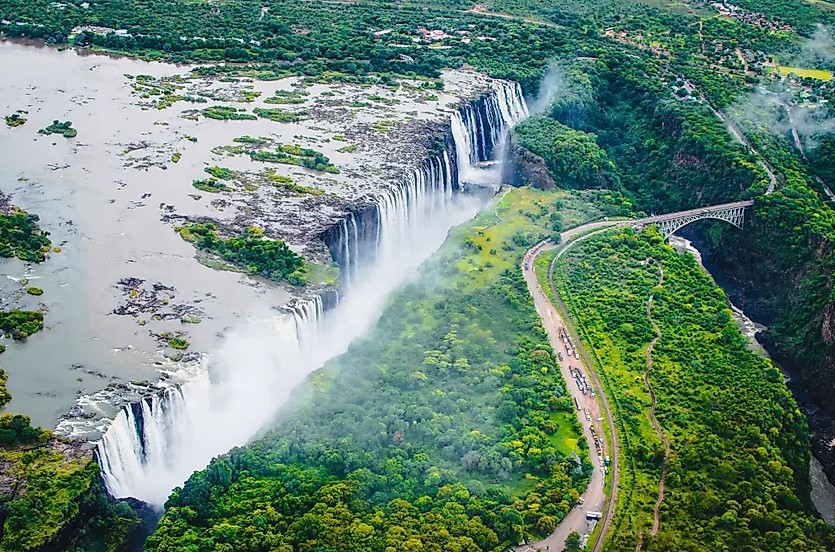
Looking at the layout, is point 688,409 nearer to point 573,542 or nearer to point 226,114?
point 573,542

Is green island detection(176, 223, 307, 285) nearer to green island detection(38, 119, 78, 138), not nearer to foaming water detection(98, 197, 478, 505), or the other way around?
foaming water detection(98, 197, 478, 505)

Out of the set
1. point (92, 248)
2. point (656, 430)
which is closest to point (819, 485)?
point (656, 430)

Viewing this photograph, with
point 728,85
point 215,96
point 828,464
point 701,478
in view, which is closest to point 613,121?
point 728,85

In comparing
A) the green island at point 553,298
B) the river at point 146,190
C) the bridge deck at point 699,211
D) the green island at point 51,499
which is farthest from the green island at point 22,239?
the bridge deck at point 699,211

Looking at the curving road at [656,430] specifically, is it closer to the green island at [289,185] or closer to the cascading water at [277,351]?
the cascading water at [277,351]

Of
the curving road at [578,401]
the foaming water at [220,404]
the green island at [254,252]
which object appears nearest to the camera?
the curving road at [578,401]
